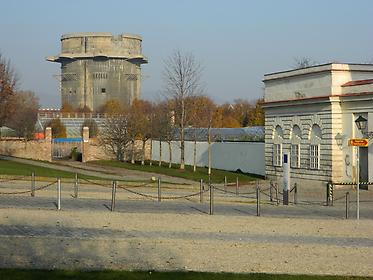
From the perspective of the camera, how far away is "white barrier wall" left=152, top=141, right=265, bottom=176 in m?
52.4

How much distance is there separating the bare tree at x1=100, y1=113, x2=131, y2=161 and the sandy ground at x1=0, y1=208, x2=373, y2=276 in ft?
157

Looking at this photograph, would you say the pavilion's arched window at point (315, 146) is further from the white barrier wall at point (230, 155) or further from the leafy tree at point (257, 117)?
the leafy tree at point (257, 117)

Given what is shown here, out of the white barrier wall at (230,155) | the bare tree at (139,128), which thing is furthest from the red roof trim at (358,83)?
the bare tree at (139,128)

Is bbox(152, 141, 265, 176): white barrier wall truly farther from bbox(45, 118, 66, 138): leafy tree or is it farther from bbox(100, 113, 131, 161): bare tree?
bbox(45, 118, 66, 138): leafy tree

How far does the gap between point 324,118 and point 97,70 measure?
101916 millimetres

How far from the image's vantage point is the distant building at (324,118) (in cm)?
3859

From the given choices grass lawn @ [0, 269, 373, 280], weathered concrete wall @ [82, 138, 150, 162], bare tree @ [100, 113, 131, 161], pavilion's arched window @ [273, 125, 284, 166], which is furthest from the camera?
bare tree @ [100, 113, 131, 161]

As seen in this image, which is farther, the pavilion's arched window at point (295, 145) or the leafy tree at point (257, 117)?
the leafy tree at point (257, 117)

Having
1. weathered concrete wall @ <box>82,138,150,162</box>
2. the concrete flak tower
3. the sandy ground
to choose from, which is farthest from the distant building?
the concrete flak tower

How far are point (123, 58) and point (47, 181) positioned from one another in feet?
346

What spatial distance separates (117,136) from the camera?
70.1m

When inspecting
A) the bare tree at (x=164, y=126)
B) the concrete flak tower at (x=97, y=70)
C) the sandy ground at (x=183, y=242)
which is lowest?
the sandy ground at (x=183, y=242)

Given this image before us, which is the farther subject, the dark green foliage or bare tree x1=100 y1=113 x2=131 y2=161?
the dark green foliage

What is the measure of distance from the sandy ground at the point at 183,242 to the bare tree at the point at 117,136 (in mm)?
47802
